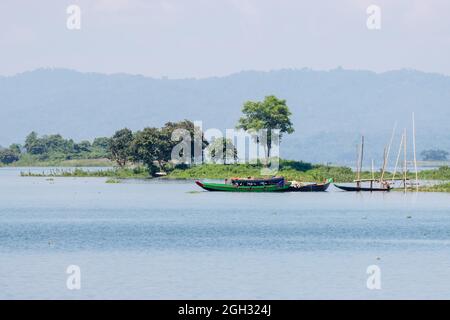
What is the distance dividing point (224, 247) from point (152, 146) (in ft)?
369

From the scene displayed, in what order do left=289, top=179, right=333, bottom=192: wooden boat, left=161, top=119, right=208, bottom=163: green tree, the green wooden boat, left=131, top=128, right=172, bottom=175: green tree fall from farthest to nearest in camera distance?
left=161, top=119, right=208, bottom=163: green tree
left=131, top=128, right=172, bottom=175: green tree
left=289, top=179, right=333, bottom=192: wooden boat
the green wooden boat

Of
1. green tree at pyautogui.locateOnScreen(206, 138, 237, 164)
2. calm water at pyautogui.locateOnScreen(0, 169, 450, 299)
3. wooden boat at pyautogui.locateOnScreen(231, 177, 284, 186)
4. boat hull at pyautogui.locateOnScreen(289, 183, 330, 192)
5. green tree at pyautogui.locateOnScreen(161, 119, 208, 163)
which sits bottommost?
calm water at pyautogui.locateOnScreen(0, 169, 450, 299)

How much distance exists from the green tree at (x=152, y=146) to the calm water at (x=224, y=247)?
188ft

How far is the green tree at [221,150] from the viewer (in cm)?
18088

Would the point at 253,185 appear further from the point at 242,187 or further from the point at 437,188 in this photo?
the point at 437,188

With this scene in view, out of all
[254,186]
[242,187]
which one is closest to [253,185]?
[254,186]

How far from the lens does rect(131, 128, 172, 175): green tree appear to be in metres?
179

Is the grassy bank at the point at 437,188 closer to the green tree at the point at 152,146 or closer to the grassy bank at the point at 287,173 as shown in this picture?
the grassy bank at the point at 287,173

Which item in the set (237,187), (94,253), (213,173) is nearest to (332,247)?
(94,253)

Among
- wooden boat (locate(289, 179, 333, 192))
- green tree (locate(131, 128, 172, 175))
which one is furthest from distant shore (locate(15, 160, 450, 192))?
wooden boat (locate(289, 179, 333, 192))

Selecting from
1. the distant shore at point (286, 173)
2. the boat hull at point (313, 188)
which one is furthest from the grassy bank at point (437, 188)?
the distant shore at point (286, 173)

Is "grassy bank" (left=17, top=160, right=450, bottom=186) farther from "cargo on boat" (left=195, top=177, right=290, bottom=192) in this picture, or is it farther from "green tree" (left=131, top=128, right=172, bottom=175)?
"cargo on boat" (left=195, top=177, right=290, bottom=192)

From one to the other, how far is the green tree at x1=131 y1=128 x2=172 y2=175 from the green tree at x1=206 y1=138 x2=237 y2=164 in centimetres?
732

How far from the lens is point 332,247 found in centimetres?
6806
